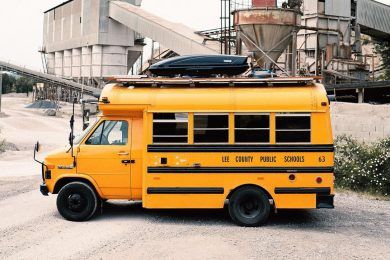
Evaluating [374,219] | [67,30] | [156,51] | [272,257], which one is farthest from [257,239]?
[67,30]

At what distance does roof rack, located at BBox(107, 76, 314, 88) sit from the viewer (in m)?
10.4

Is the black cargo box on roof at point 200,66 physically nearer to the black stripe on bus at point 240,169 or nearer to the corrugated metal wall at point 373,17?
the black stripe on bus at point 240,169

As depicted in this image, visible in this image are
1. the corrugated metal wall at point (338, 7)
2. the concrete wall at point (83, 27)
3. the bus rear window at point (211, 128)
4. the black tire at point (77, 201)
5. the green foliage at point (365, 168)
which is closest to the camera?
the bus rear window at point (211, 128)

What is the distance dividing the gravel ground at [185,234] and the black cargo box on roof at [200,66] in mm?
3234

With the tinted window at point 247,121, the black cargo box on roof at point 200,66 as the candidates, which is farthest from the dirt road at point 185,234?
the black cargo box on roof at point 200,66

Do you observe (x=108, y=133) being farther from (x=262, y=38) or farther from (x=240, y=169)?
(x=262, y=38)

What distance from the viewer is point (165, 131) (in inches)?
408

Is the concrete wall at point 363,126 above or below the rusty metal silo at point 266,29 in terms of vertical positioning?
below

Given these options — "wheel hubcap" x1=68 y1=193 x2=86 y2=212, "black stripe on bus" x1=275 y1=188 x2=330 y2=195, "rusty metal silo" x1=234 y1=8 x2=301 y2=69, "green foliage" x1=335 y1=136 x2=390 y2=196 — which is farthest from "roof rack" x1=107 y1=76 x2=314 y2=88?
"rusty metal silo" x1=234 y1=8 x2=301 y2=69

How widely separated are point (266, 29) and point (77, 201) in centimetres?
2077

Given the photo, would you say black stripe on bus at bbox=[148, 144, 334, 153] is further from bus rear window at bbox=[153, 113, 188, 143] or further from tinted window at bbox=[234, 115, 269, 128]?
tinted window at bbox=[234, 115, 269, 128]

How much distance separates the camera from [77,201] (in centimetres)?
1064

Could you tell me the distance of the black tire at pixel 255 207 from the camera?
10289 millimetres

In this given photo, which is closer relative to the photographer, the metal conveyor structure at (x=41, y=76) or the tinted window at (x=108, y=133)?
the tinted window at (x=108, y=133)
